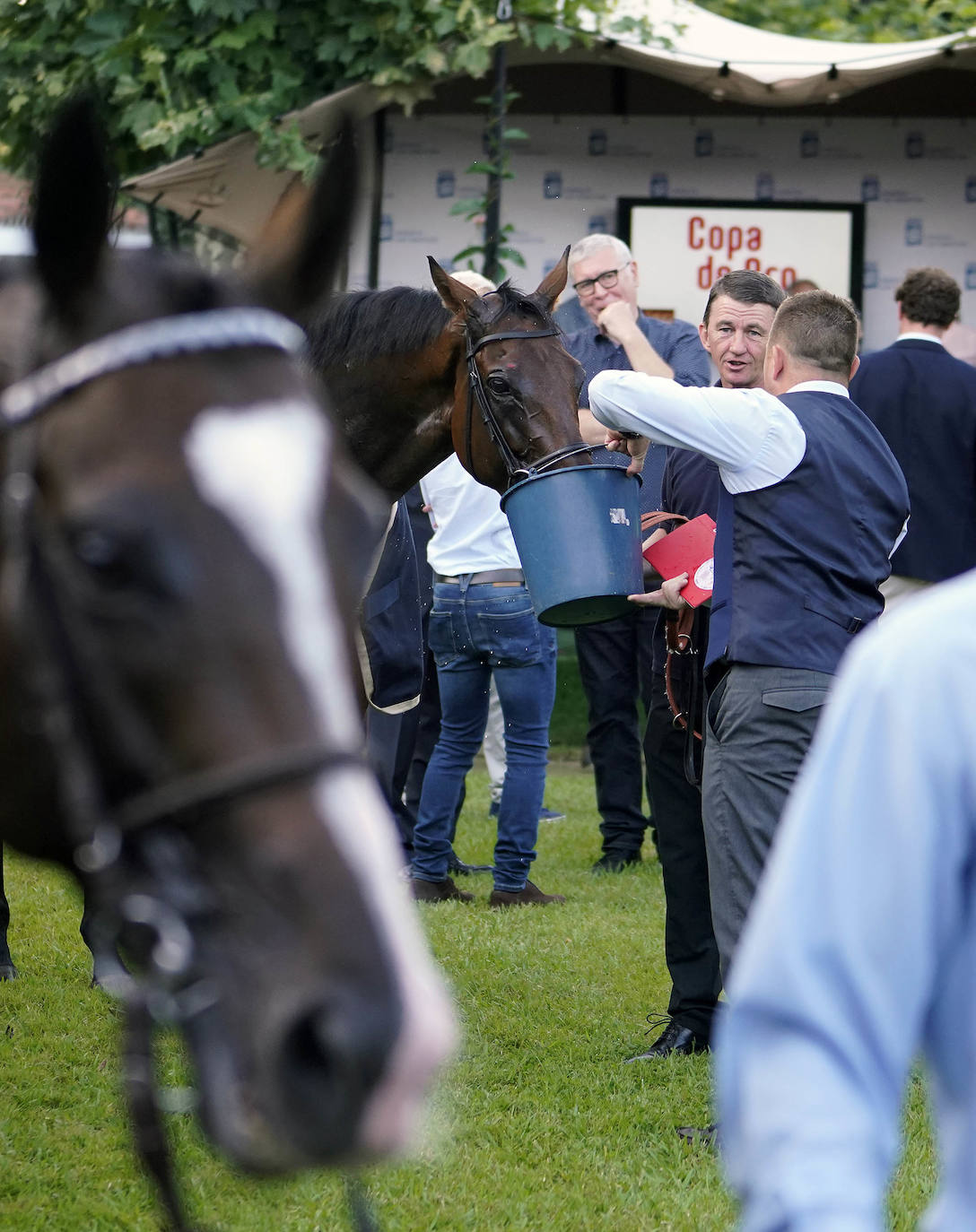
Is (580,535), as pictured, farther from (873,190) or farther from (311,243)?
(873,190)

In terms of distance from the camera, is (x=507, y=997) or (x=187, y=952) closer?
(x=187, y=952)

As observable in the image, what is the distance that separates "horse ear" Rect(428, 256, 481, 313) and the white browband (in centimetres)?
319

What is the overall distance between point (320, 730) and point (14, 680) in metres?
0.38

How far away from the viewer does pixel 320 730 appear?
4.75 feet

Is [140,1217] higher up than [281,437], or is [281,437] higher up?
[281,437]

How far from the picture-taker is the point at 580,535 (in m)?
4.09

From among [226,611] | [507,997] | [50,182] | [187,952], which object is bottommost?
[507,997]

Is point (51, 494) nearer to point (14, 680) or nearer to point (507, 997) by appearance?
point (14, 680)

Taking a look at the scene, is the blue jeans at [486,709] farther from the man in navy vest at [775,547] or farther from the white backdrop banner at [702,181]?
the white backdrop banner at [702,181]

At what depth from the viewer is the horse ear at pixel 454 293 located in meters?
4.76

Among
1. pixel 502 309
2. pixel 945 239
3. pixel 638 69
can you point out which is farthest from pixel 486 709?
pixel 945 239

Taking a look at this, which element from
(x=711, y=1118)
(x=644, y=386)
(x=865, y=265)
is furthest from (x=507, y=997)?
(x=865, y=265)

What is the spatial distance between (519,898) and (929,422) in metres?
2.88

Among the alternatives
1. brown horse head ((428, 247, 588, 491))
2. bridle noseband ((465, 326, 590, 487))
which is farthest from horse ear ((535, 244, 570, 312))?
bridle noseband ((465, 326, 590, 487))
